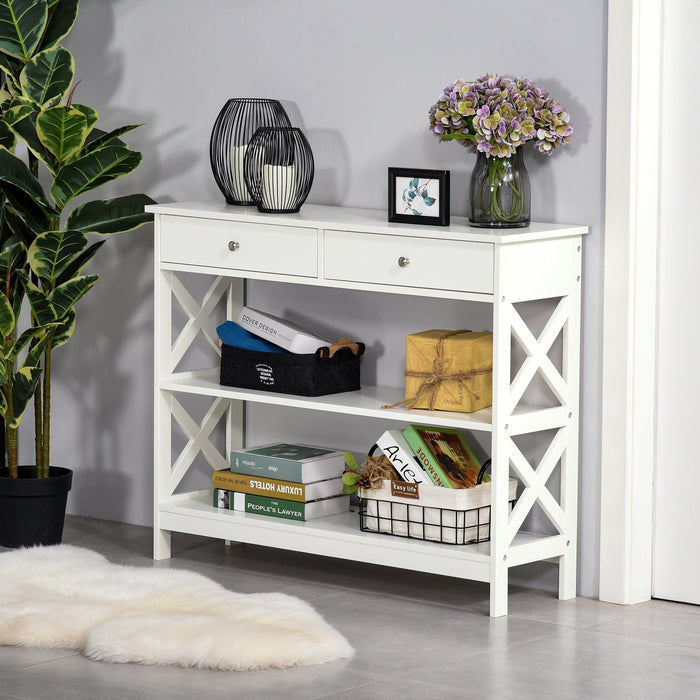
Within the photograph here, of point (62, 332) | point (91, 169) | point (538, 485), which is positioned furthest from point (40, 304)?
point (538, 485)

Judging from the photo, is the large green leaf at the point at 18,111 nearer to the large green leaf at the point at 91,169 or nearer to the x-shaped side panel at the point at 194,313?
the large green leaf at the point at 91,169

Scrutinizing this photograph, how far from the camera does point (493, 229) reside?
3.41 meters

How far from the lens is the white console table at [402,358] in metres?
3.34

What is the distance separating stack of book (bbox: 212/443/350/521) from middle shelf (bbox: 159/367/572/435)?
18cm

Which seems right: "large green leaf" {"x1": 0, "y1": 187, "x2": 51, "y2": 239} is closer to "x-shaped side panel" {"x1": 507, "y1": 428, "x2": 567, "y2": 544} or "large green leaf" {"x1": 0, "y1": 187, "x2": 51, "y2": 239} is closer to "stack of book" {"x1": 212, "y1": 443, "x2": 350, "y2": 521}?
"stack of book" {"x1": 212, "y1": 443, "x2": 350, "y2": 521}

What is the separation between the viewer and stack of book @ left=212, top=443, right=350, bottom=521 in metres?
3.76

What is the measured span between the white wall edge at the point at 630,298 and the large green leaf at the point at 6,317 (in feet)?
5.37

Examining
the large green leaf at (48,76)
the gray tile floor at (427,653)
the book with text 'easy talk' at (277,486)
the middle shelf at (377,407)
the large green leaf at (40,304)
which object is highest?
the large green leaf at (48,76)

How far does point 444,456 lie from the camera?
11.7 feet

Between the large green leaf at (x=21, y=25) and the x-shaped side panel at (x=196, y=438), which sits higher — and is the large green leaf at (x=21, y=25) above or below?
above

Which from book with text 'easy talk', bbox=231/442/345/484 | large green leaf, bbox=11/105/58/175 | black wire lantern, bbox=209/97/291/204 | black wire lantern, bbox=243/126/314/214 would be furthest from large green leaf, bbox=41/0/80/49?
book with text 'easy talk', bbox=231/442/345/484

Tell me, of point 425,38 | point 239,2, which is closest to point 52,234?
point 239,2

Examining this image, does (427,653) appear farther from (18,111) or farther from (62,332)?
(18,111)

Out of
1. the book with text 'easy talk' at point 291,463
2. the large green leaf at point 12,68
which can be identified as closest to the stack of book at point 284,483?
the book with text 'easy talk' at point 291,463
